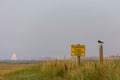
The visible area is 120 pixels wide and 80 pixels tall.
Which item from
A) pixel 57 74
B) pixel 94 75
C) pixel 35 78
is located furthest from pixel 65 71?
pixel 94 75

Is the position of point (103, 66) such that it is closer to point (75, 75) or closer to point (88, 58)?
point (75, 75)

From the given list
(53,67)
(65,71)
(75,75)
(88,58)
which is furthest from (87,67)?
(88,58)

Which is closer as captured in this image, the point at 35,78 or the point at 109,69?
the point at 109,69

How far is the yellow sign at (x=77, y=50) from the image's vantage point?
17.0 metres

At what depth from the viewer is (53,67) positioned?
1605 centimetres

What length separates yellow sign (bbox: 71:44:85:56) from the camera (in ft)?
55.7

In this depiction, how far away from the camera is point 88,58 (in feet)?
59.9

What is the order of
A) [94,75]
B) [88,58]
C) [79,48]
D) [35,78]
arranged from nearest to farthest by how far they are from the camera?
1. [94,75]
2. [35,78]
3. [79,48]
4. [88,58]

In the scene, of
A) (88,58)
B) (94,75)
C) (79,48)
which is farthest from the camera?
(88,58)

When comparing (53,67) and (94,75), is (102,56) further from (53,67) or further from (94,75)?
(94,75)

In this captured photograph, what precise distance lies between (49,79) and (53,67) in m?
1.37

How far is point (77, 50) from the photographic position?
1706 cm

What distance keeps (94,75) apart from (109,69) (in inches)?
22.5

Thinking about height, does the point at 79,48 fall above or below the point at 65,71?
above
